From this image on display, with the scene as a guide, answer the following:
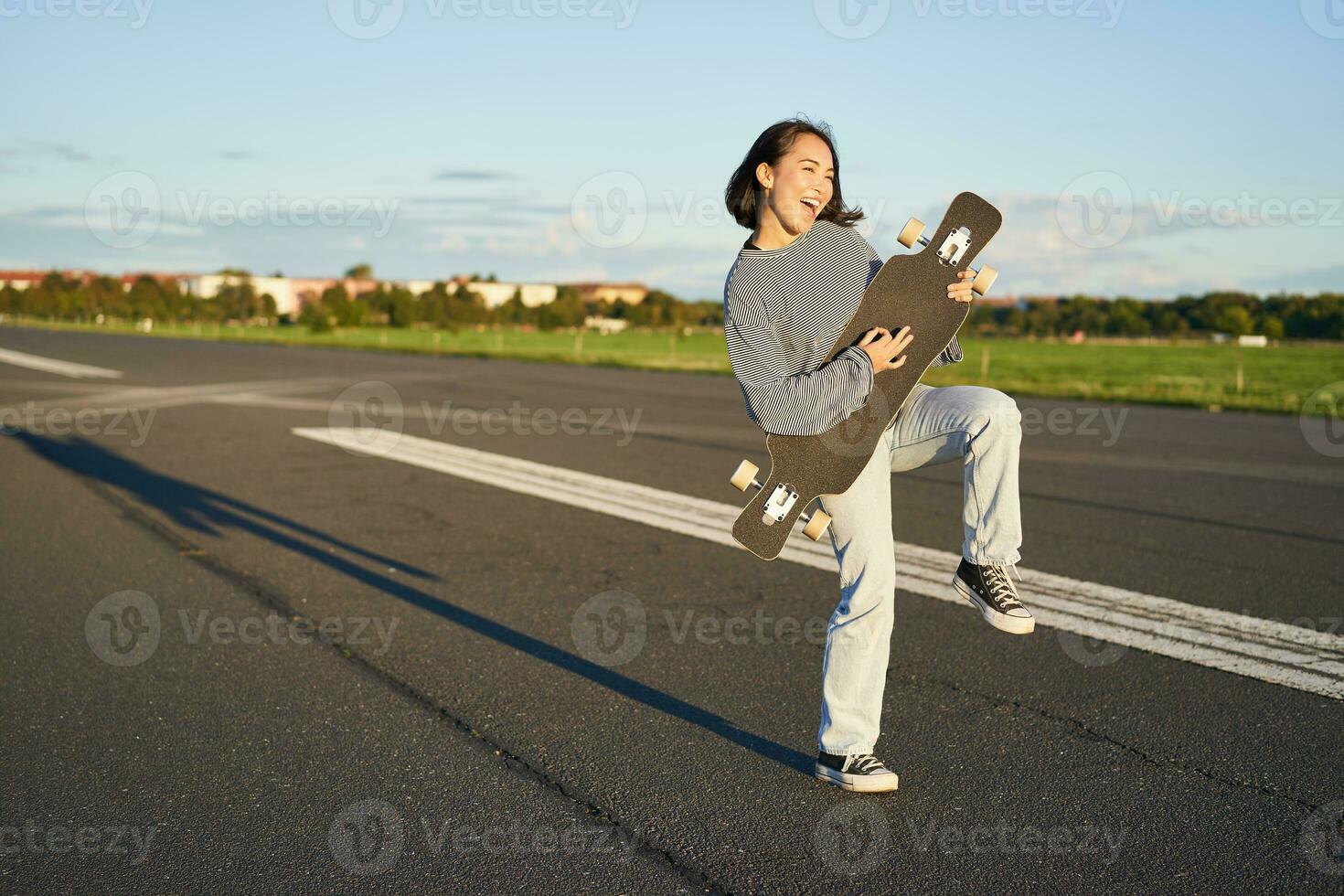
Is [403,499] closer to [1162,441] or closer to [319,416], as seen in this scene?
[319,416]

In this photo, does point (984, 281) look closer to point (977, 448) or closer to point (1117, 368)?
point (977, 448)

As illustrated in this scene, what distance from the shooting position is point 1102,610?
6008 millimetres

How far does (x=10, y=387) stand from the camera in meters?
22.5

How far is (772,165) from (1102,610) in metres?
3.75

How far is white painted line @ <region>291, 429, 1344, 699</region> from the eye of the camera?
5039 mm

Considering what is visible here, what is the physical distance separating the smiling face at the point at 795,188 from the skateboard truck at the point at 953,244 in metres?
0.28

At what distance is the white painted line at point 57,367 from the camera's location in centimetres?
2611

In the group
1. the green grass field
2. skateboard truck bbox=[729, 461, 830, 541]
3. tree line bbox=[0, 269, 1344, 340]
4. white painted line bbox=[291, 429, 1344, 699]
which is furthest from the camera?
tree line bbox=[0, 269, 1344, 340]

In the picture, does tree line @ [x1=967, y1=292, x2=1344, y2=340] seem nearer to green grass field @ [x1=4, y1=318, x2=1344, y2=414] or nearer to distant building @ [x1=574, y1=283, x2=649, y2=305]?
green grass field @ [x1=4, y1=318, x2=1344, y2=414]

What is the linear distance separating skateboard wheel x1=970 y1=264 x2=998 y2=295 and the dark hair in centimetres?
47

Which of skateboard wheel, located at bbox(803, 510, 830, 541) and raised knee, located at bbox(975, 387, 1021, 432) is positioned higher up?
raised knee, located at bbox(975, 387, 1021, 432)

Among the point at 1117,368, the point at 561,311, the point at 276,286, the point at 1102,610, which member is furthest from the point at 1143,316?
the point at 276,286

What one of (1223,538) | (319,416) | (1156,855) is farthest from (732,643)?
(319,416)


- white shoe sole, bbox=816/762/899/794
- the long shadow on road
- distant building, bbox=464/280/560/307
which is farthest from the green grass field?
distant building, bbox=464/280/560/307
